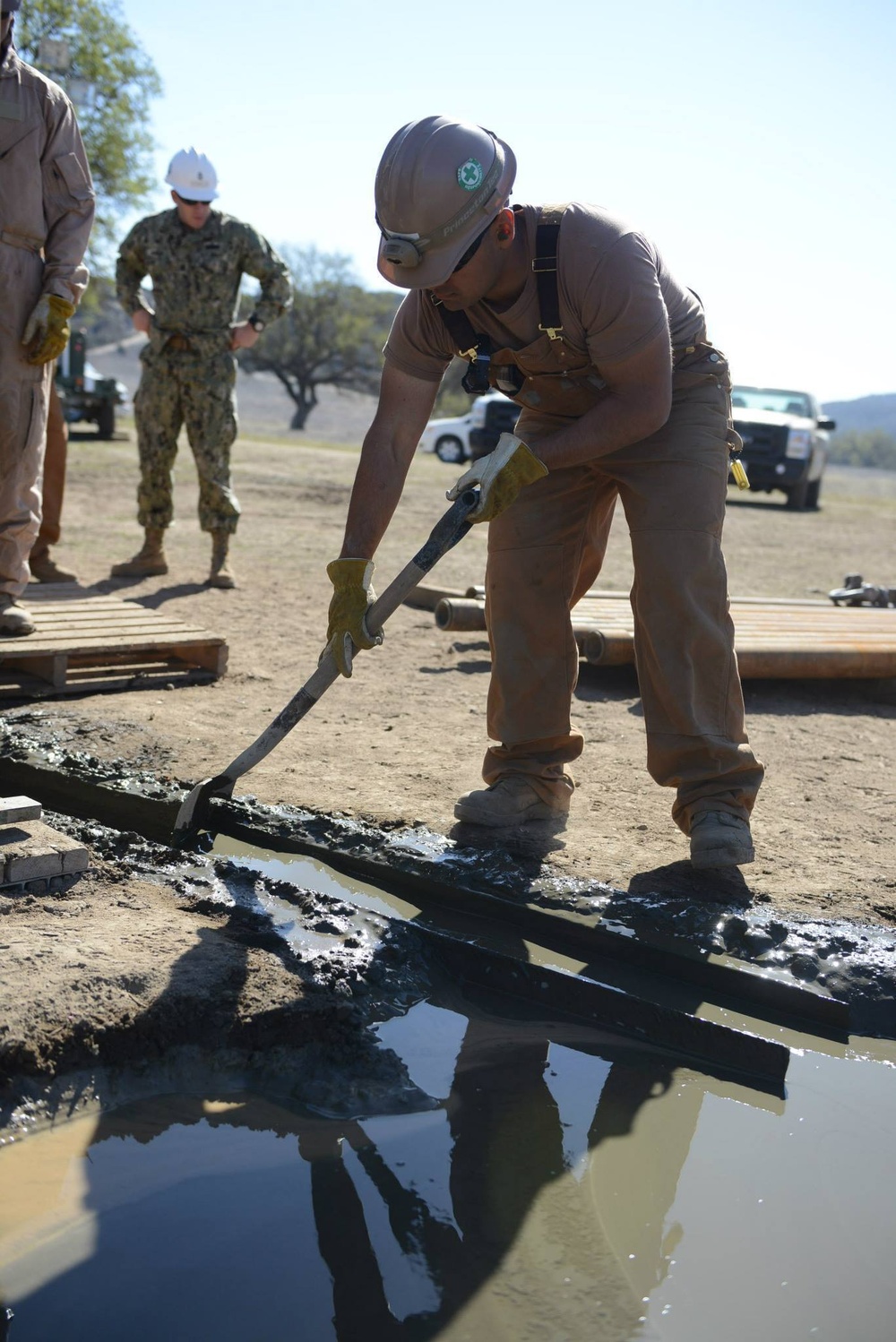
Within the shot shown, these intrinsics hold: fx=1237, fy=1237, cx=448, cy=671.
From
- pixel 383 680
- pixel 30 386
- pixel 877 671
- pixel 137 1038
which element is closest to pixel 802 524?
pixel 877 671

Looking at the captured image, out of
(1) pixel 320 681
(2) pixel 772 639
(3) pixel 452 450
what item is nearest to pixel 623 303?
(1) pixel 320 681

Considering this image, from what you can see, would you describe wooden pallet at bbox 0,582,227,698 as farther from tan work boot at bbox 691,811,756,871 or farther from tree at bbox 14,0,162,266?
tree at bbox 14,0,162,266

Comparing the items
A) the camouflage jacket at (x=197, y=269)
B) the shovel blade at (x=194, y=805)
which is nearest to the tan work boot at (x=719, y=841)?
the shovel blade at (x=194, y=805)

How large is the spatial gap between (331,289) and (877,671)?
5178 cm

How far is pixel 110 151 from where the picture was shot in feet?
82.3

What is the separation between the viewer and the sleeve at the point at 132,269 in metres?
6.71

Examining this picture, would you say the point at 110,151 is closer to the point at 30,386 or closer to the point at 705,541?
the point at 30,386

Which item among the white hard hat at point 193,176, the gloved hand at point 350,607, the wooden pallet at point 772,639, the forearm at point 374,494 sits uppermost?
the white hard hat at point 193,176

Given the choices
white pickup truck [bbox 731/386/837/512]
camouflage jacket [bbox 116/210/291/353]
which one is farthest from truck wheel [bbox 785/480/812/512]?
camouflage jacket [bbox 116/210/291/353]

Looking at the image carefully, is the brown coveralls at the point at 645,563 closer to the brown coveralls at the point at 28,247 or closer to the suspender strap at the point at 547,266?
the suspender strap at the point at 547,266

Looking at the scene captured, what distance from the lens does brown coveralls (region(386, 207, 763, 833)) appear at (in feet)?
10.2

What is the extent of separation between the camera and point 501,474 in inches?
116

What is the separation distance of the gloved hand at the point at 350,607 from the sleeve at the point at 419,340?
20.8 inches

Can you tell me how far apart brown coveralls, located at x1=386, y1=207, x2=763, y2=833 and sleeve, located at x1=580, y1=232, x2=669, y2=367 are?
9 centimetres
